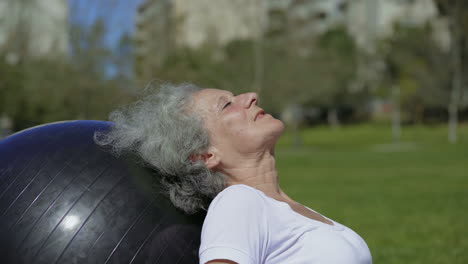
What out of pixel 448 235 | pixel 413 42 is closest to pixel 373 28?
pixel 413 42

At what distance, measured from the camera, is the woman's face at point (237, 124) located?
113 inches

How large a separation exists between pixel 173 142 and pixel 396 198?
10.00 m

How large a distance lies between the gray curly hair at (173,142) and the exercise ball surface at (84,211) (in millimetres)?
64

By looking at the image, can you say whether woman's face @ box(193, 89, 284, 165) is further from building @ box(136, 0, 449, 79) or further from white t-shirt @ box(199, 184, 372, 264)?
building @ box(136, 0, 449, 79)

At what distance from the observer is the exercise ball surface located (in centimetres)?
276

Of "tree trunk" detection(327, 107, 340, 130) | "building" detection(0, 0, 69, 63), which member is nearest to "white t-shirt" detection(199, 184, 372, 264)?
"building" detection(0, 0, 69, 63)

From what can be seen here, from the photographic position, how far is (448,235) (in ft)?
25.5

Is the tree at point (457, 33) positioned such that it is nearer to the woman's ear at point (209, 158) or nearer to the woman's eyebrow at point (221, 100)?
the woman's eyebrow at point (221, 100)

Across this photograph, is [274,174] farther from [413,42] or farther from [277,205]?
[413,42]

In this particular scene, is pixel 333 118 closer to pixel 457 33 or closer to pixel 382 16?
pixel 382 16

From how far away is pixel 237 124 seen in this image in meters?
2.90

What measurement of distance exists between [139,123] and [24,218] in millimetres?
729

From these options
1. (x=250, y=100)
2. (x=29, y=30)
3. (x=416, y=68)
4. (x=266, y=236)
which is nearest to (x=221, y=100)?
(x=250, y=100)

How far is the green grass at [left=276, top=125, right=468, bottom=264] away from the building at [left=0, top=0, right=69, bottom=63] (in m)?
12.0
